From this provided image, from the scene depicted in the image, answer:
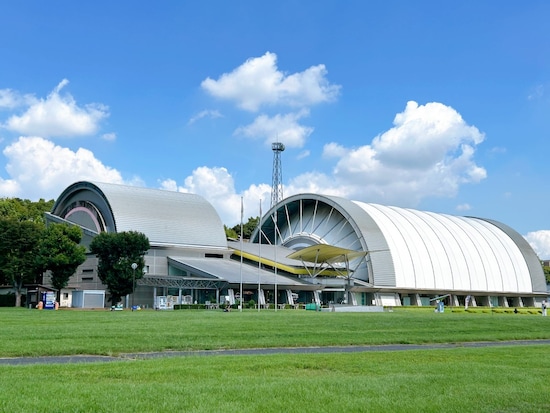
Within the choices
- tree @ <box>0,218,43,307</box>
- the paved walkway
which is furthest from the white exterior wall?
Answer: the paved walkway

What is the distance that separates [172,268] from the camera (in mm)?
75625

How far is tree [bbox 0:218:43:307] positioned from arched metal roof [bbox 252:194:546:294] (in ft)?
102

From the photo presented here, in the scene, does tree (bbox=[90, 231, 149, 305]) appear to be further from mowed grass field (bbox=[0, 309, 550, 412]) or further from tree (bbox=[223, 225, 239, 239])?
tree (bbox=[223, 225, 239, 239])

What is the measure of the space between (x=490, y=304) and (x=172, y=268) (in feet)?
155

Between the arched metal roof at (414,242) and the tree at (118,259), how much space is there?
23.1m

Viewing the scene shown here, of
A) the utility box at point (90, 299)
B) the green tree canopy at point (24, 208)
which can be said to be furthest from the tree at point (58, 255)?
the green tree canopy at point (24, 208)

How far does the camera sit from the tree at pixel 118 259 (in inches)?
2482

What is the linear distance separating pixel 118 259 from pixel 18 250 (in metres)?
13.3

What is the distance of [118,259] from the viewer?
6406cm

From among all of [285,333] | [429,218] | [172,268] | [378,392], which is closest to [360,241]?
[429,218]

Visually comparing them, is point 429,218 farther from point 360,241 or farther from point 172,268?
point 172,268

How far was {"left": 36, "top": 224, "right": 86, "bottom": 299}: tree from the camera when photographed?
61.2 m

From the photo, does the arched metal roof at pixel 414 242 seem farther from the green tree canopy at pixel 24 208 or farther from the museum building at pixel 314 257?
the green tree canopy at pixel 24 208

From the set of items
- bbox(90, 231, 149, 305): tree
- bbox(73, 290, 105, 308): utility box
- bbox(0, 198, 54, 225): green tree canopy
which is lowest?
bbox(73, 290, 105, 308): utility box
